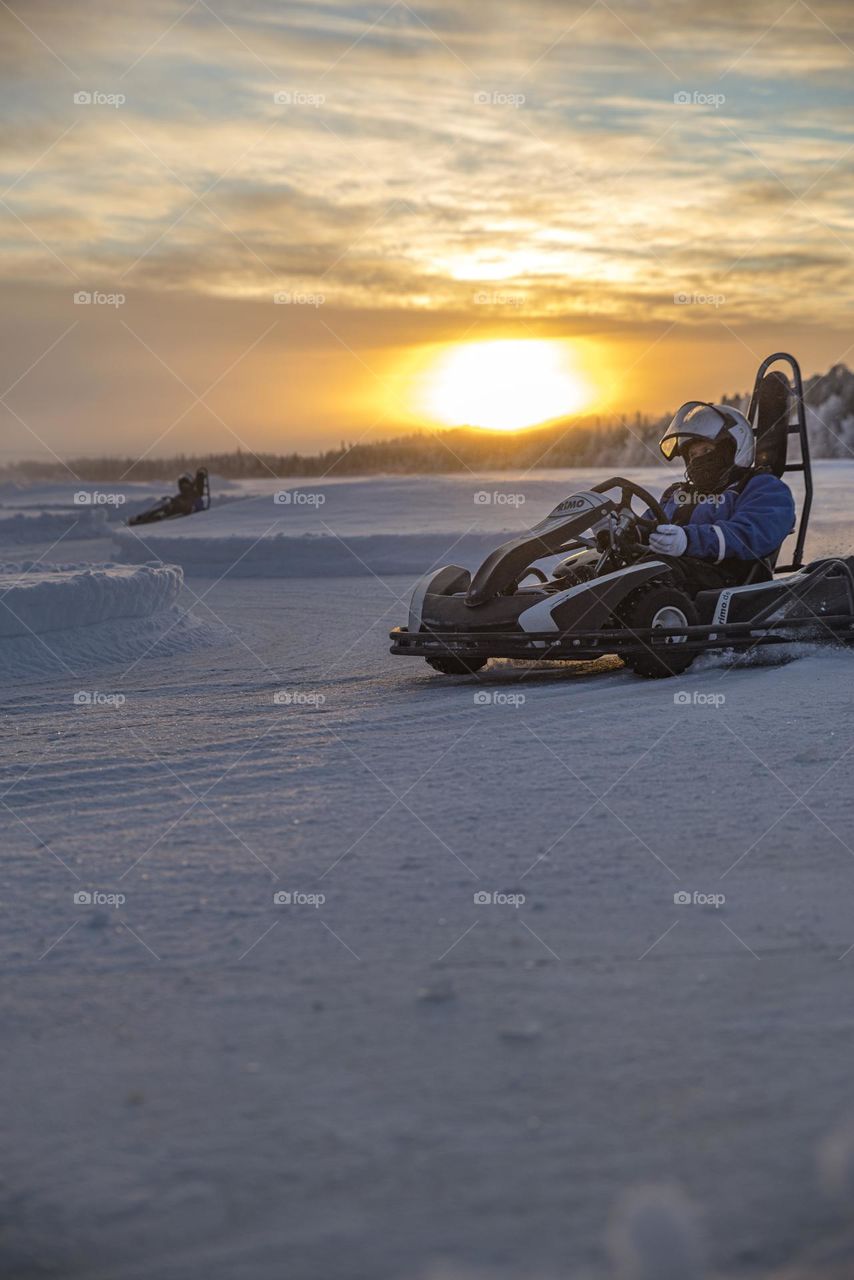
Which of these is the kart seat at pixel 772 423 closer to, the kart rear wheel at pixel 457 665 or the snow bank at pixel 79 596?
the kart rear wheel at pixel 457 665

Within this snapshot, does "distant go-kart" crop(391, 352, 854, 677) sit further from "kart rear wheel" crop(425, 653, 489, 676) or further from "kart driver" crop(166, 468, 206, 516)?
"kart driver" crop(166, 468, 206, 516)

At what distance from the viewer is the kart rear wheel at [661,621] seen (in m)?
7.77

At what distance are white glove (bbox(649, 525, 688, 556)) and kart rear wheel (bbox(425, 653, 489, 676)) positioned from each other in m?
1.28

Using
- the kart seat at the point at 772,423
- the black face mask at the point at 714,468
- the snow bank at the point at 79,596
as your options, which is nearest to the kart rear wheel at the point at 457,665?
the black face mask at the point at 714,468

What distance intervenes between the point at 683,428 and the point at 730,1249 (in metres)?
6.91

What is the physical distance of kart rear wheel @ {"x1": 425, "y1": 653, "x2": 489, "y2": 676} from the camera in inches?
326

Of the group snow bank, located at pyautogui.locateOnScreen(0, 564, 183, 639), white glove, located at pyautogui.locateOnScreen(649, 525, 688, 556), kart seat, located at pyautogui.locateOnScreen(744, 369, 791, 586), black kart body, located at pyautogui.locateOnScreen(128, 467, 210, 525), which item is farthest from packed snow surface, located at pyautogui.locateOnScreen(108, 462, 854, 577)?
white glove, located at pyautogui.locateOnScreen(649, 525, 688, 556)

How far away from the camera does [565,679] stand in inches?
316

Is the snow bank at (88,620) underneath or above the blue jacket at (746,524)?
underneath

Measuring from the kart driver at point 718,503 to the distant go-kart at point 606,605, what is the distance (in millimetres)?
155

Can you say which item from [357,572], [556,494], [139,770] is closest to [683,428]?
[139,770]

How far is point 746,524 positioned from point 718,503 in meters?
0.36

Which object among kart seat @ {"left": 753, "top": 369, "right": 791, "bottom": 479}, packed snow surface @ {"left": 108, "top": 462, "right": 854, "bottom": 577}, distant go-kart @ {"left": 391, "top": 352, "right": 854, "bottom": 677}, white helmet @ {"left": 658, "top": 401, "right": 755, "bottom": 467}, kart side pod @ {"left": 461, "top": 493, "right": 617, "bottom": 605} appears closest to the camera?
Answer: distant go-kart @ {"left": 391, "top": 352, "right": 854, "bottom": 677}

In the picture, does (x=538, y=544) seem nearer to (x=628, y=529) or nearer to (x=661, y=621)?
(x=628, y=529)
